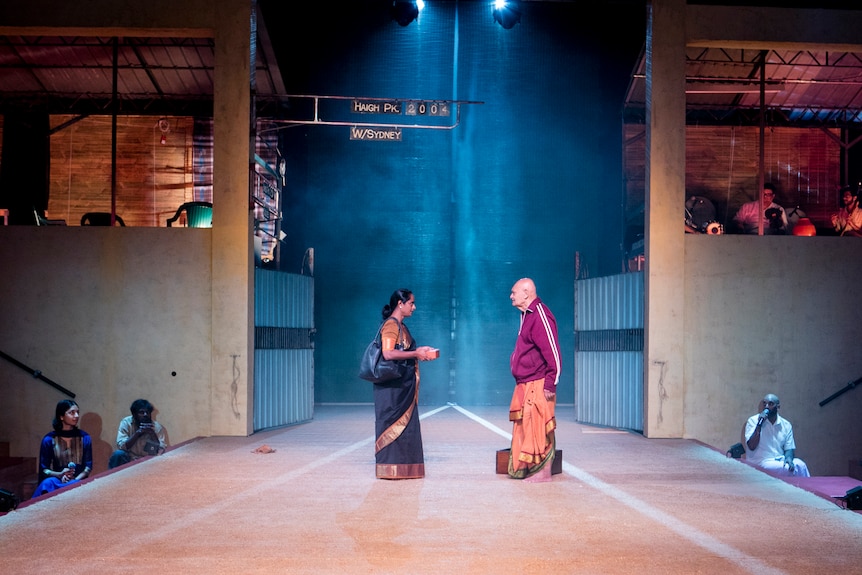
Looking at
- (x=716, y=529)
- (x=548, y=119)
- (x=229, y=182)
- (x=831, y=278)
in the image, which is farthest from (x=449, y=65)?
(x=716, y=529)

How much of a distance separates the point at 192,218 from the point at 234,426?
4.11 meters

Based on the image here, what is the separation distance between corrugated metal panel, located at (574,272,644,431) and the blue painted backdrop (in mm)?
3323

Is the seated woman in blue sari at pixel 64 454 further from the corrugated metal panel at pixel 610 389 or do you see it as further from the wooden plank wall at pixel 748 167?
the wooden plank wall at pixel 748 167

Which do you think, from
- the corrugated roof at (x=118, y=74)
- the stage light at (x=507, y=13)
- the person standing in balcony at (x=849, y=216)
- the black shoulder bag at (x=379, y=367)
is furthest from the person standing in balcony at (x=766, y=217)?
the corrugated roof at (x=118, y=74)

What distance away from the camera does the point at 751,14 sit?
33.8 feet

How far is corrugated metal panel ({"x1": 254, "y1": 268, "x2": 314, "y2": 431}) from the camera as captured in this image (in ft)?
34.7

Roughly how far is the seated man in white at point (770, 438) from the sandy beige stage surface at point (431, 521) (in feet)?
3.58

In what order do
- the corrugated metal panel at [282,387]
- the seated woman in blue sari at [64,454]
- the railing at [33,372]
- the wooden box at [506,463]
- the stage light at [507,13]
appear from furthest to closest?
the stage light at [507,13] → the corrugated metal panel at [282,387] → the railing at [33,372] → the seated woman in blue sari at [64,454] → the wooden box at [506,463]

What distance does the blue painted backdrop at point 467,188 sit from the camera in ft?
50.9

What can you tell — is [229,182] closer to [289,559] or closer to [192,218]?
[192,218]

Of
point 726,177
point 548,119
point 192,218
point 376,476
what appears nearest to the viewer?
point 376,476

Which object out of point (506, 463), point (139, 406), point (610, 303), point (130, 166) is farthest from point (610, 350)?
point (130, 166)

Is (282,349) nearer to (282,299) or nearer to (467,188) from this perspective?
(282,299)

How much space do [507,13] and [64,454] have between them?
10.6 m
